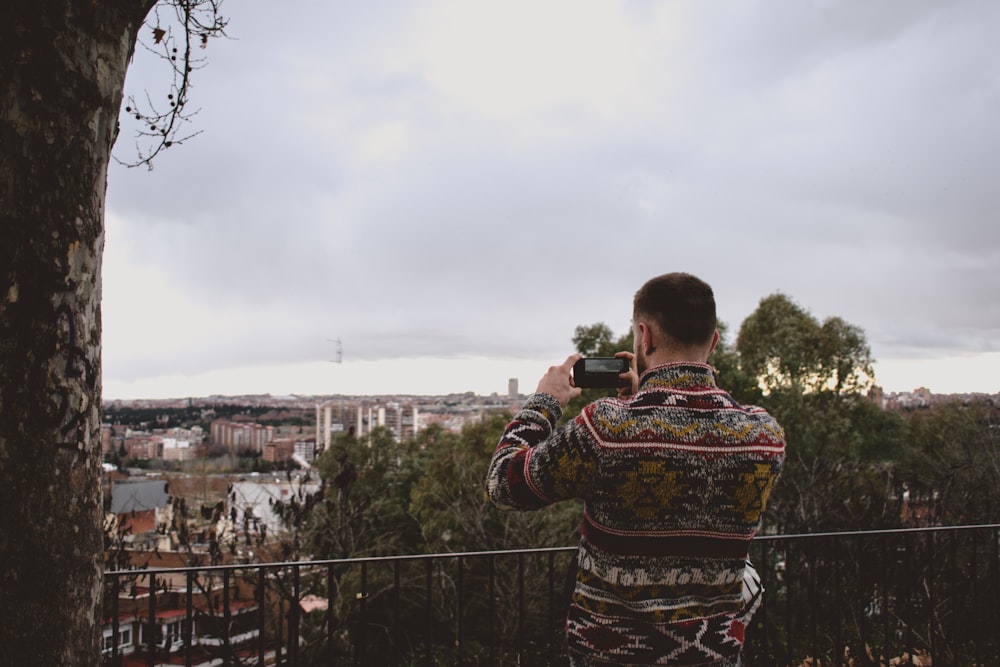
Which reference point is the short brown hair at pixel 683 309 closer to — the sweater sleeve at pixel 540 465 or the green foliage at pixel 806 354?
the sweater sleeve at pixel 540 465

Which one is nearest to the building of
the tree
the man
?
the tree

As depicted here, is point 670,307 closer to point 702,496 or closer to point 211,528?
point 702,496

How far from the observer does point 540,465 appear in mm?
1407

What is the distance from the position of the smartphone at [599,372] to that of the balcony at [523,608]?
1.51 ft

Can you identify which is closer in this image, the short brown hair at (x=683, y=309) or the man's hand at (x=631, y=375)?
the short brown hair at (x=683, y=309)

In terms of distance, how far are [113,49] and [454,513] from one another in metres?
15.7

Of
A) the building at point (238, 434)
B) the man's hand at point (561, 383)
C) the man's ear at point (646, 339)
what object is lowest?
the building at point (238, 434)

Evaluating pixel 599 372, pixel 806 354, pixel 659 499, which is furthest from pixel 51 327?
pixel 806 354

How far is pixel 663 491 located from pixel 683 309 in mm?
405

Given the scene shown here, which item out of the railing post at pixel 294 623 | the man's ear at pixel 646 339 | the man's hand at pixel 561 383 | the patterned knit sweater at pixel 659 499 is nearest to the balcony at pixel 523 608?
the railing post at pixel 294 623

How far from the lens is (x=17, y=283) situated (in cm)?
153

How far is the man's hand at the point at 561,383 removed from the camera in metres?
1.62

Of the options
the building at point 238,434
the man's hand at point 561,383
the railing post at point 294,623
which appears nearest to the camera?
the man's hand at point 561,383

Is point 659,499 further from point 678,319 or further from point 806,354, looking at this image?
point 806,354
